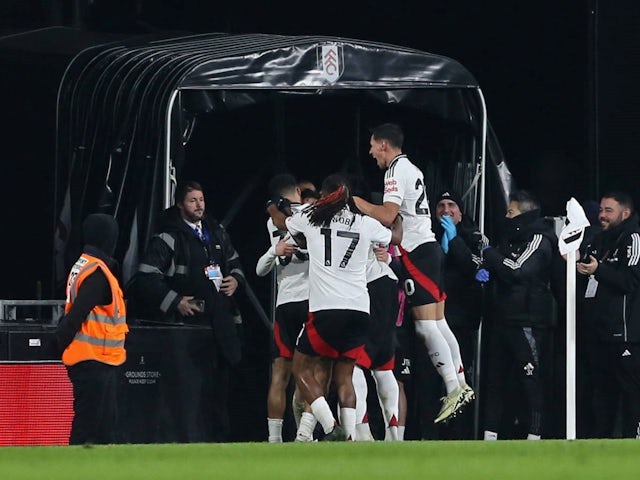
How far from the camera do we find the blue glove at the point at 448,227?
14414 millimetres

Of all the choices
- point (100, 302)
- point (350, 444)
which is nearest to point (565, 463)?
point (350, 444)

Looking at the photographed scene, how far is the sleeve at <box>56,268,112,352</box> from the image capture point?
11.8 m

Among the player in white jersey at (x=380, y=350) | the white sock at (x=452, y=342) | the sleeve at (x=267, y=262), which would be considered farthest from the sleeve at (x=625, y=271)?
the sleeve at (x=267, y=262)

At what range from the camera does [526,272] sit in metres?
14.4

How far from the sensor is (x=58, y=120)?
52.5ft

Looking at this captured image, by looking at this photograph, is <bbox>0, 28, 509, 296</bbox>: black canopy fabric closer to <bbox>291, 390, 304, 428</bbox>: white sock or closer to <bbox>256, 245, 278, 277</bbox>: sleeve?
<bbox>256, 245, 278, 277</bbox>: sleeve

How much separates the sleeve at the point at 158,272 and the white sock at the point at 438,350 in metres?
1.67

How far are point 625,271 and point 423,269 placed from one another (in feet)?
4.83

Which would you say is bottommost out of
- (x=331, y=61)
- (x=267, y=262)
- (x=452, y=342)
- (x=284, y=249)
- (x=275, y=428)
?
(x=275, y=428)

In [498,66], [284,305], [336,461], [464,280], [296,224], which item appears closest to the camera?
[336,461]

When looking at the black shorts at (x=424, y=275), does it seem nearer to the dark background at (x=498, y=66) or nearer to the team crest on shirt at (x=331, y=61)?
the team crest on shirt at (x=331, y=61)

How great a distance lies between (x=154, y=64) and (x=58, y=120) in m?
1.81

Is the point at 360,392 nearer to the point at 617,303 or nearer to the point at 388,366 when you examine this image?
the point at 388,366

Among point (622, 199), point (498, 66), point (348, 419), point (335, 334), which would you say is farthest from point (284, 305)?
point (498, 66)
